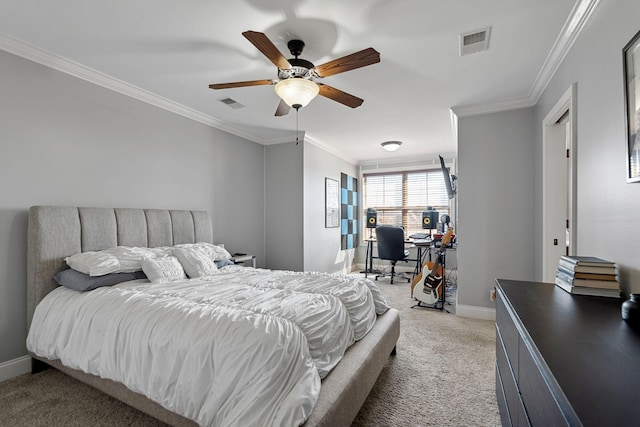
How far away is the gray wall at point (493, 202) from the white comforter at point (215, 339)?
1.84 meters

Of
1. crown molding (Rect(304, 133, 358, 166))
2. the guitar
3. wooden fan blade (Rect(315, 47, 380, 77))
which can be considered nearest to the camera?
wooden fan blade (Rect(315, 47, 380, 77))

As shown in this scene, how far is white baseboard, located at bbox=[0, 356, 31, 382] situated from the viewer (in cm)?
210

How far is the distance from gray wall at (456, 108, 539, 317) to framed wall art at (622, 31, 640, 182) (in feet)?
6.76

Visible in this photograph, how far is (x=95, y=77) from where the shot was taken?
262cm

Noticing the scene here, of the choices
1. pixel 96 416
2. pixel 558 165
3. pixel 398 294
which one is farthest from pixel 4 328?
pixel 558 165

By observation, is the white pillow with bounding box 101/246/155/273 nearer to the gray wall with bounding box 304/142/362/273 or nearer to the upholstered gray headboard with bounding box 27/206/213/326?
the upholstered gray headboard with bounding box 27/206/213/326

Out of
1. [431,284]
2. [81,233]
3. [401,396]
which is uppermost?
[81,233]

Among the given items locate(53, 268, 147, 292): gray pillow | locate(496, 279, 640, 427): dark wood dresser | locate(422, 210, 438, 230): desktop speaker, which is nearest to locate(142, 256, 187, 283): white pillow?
locate(53, 268, 147, 292): gray pillow

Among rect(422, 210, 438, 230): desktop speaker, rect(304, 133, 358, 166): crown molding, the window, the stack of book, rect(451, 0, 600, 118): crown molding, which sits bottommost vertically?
the stack of book

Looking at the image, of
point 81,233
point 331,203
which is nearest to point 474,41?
point 81,233

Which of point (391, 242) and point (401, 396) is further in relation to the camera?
point (391, 242)

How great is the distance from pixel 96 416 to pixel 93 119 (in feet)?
7.67

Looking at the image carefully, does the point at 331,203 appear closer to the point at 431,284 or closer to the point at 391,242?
the point at 391,242

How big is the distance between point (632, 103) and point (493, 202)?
85.6 inches
